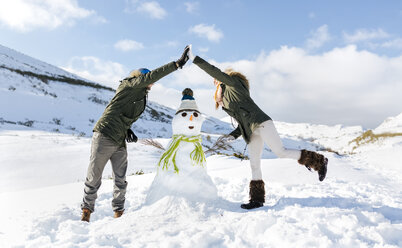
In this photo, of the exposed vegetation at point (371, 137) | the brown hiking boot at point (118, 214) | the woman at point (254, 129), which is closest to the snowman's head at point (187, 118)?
the woman at point (254, 129)

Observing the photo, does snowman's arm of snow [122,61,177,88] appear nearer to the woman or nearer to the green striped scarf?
the woman

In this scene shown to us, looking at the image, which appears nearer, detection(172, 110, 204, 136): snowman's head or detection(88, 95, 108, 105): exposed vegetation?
detection(172, 110, 204, 136): snowman's head

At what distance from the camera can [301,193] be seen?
11.9 ft

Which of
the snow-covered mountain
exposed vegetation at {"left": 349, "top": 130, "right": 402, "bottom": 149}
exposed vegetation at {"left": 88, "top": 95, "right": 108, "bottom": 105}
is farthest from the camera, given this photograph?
exposed vegetation at {"left": 88, "top": 95, "right": 108, "bottom": 105}

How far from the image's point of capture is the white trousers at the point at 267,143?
131 inches

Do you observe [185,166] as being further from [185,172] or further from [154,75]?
[154,75]

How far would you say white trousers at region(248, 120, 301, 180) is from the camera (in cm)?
333

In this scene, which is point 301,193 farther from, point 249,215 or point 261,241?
point 261,241

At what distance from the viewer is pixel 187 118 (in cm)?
352

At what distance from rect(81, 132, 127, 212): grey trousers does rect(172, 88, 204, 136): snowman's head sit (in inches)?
33.0

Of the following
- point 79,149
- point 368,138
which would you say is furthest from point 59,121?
point 368,138

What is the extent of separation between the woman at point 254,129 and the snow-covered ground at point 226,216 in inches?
12.1

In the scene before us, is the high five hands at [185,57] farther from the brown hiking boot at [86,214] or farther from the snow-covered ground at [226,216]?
the brown hiking boot at [86,214]

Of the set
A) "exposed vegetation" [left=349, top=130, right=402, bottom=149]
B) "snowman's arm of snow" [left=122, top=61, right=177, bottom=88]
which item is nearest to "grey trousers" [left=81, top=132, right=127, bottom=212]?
"snowman's arm of snow" [left=122, top=61, right=177, bottom=88]
